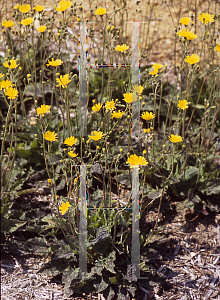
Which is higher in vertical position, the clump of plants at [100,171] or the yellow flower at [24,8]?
the yellow flower at [24,8]

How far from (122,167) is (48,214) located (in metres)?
0.77

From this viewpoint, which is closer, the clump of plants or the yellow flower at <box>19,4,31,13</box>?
the clump of plants

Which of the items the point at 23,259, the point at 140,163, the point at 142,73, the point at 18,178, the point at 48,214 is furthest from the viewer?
the point at 142,73

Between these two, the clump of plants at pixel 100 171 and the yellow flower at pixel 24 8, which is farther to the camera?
the yellow flower at pixel 24 8

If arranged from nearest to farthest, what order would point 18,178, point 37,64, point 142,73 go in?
point 18,178, point 142,73, point 37,64

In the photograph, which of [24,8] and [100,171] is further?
[24,8]

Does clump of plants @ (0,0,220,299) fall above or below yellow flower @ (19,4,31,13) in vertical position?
below

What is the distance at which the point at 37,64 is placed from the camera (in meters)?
3.66

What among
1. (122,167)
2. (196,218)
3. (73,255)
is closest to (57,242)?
(73,255)

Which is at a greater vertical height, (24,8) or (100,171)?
(24,8)

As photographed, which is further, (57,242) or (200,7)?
(200,7)

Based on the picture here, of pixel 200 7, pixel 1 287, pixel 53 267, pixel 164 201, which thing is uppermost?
pixel 200 7

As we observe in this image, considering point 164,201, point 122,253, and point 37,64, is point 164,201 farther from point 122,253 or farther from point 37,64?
point 37,64

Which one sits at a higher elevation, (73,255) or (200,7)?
(200,7)
